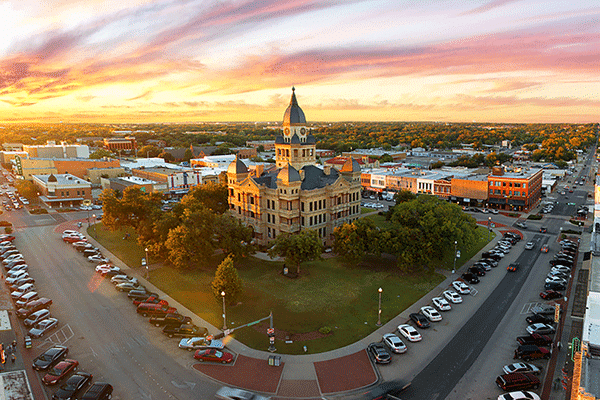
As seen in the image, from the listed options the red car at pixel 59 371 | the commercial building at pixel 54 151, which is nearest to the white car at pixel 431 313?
the red car at pixel 59 371

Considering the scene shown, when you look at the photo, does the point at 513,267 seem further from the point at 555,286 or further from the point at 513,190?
the point at 513,190

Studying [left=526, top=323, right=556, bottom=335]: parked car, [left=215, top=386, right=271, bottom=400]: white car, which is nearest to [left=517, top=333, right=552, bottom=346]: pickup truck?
[left=526, top=323, right=556, bottom=335]: parked car

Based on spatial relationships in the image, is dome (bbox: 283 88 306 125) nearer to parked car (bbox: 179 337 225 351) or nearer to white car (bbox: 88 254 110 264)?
white car (bbox: 88 254 110 264)

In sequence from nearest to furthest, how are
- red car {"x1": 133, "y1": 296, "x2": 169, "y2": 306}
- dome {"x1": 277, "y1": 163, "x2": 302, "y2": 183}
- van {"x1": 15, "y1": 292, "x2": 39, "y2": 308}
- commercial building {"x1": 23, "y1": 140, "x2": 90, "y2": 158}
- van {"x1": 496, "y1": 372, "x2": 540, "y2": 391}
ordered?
van {"x1": 496, "y1": 372, "x2": 540, "y2": 391}
van {"x1": 15, "y1": 292, "x2": 39, "y2": 308}
red car {"x1": 133, "y1": 296, "x2": 169, "y2": 306}
dome {"x1": 277, "y1": 163, "x2": 302, "y2": 183}
commercial building {"x1": 23, "y1": 140, "x2": 90, "y2": 158}

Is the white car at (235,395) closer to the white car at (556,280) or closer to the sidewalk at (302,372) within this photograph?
the sidewalk at (302,372)

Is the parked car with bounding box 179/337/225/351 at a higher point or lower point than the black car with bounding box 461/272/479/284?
higher

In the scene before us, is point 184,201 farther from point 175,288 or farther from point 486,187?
point 486,187

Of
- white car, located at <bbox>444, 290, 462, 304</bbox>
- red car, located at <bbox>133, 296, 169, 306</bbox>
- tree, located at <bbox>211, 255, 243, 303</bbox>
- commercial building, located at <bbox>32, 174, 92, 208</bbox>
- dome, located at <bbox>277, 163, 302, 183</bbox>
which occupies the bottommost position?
white car, located at <bbox>444, 290, 462, 304</bbox>

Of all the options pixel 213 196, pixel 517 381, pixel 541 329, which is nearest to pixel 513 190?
pixel 541 329
